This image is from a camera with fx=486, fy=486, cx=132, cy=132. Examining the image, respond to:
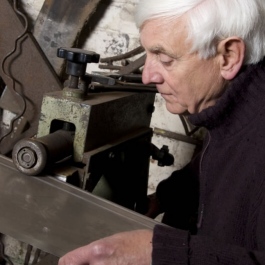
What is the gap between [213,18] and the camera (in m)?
1.12

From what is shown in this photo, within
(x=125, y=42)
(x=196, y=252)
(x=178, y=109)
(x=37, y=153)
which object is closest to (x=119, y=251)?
(x=196, y=252)

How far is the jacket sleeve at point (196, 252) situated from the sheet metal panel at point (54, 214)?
114 mm

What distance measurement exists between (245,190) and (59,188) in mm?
425

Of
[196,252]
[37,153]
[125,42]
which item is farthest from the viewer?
[125,42]

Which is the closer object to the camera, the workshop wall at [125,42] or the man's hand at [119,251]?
the man's hand at [119,251]

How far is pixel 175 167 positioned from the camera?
2203 mm

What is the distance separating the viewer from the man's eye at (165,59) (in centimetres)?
120

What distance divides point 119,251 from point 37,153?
29cm

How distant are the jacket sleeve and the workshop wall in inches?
46.5

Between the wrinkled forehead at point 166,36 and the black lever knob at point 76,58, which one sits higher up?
the wrinkled forehead at point 166,36

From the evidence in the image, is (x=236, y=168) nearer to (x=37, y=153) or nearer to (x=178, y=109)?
(x=178, y=109)

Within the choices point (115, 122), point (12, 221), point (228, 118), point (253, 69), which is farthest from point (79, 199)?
point (253, 69)

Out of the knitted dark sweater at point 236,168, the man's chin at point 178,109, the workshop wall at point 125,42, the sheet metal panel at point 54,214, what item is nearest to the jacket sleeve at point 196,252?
the knitted dark sweater at point 236,168

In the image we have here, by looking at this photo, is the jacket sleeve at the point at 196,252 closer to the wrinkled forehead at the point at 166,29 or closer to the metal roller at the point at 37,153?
the metal roller at the point at 37,153
